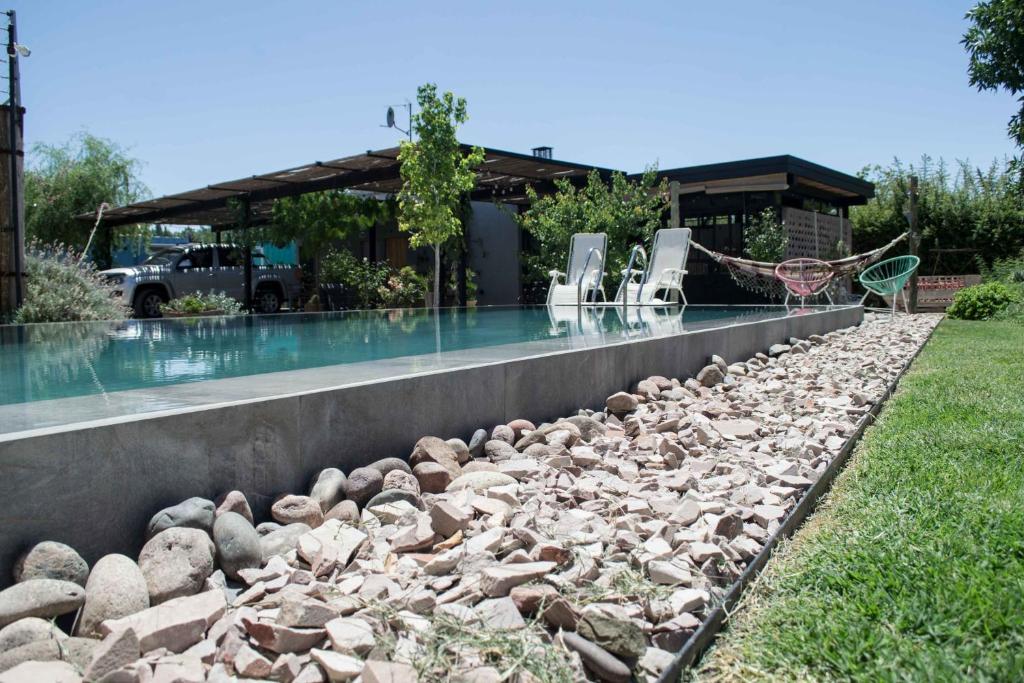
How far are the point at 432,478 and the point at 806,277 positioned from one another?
33.0 ft

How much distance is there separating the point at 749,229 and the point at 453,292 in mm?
6122

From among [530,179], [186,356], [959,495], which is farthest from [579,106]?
[959,495]

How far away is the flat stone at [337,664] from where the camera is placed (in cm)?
161

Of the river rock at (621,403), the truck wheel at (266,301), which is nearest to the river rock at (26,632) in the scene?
the river rock at (621,403)

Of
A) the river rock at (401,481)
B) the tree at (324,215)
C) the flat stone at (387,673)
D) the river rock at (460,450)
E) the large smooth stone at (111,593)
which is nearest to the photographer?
the flat stone at (387,673)

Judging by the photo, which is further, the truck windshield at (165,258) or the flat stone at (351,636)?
the truck windshield at (165,258)

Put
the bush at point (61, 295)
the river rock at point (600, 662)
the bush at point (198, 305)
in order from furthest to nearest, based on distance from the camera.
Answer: the bush at point (198, 305) < the bush at point (61, 295) < the river rock at point (600, 662)

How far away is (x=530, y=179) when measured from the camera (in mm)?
16266

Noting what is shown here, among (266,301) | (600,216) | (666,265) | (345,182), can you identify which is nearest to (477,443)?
(666,265)

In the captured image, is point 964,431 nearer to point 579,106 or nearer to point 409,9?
point 409,9

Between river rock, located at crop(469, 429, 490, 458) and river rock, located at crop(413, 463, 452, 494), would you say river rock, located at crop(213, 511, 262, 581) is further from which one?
river rock, located at crop(469, 429, 490, 458)

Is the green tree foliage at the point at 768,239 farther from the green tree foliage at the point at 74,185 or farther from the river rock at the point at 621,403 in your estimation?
the green tree foliage at the point at 74,185

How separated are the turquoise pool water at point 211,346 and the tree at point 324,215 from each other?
8653 millimetres

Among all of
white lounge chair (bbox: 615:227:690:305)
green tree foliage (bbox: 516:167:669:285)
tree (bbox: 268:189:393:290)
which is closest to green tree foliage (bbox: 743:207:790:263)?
green tree foliage (bbox: 516:167:669:285)
